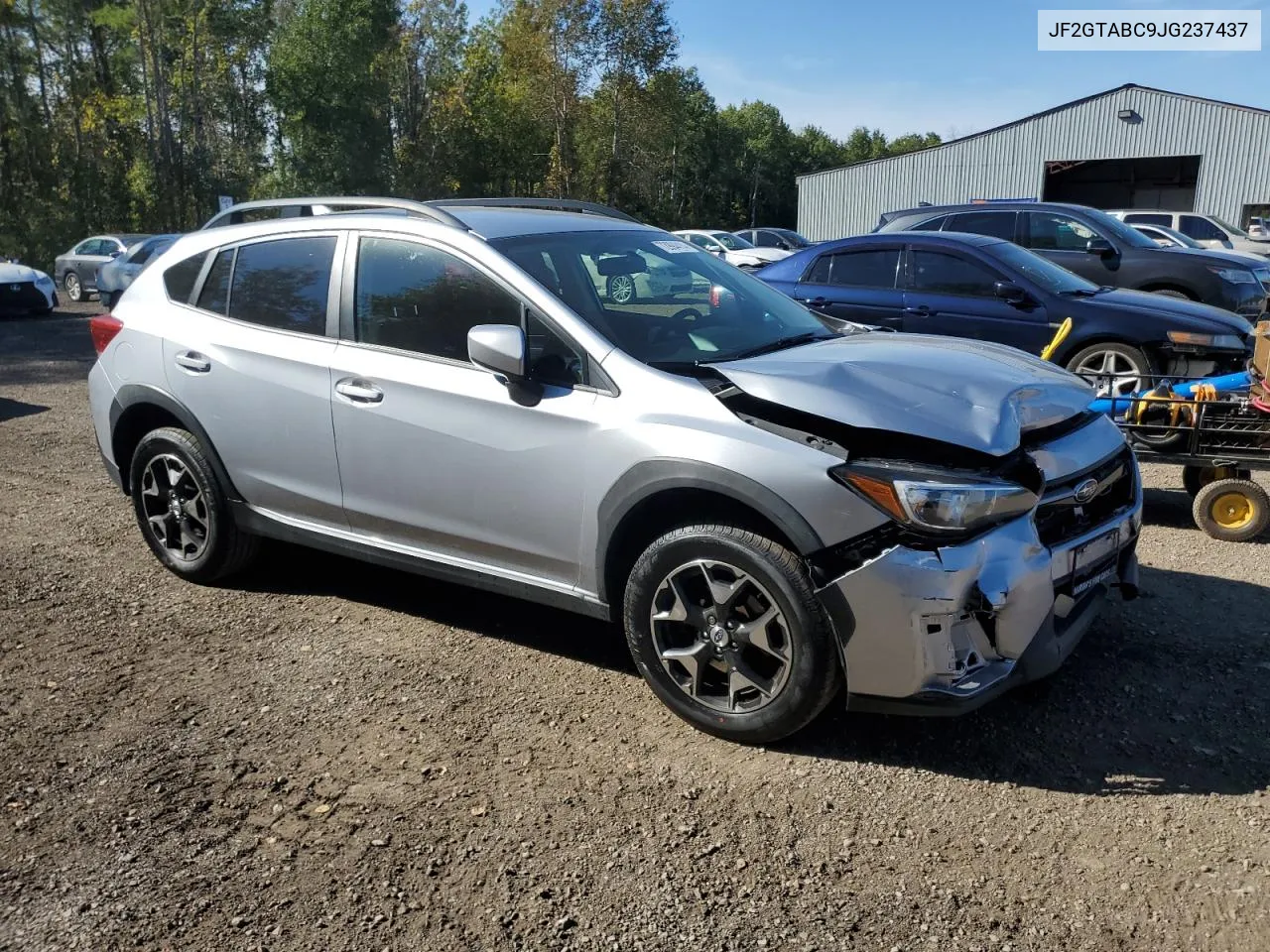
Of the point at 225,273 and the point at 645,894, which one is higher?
the point at 225,273

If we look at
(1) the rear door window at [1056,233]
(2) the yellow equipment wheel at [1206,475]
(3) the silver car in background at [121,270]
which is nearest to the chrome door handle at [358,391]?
(2) the yellow equipment wheel at [1206,475]

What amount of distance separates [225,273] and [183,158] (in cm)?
4193

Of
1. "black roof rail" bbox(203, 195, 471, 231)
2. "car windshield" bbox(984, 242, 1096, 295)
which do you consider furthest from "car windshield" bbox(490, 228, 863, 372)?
"car windshield" bbox(984, 242, 1096, 295)

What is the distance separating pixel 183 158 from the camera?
41438 mm

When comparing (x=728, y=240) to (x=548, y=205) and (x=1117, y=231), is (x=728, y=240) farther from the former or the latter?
(x=548, y=205)

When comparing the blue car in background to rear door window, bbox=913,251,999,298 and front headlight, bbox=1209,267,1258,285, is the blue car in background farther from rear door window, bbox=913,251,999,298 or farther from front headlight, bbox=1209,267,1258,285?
front headlight, bbox=1209,267,1258,285

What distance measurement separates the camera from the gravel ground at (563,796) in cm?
261

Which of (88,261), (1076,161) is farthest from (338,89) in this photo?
(1076,161)

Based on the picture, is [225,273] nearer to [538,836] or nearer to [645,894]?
[538,836]

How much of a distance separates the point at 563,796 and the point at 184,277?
335 cm

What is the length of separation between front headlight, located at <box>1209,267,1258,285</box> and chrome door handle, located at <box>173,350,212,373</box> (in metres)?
10.2

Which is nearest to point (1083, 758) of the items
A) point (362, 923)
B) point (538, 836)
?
point (538, 836)

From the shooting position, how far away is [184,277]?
16.4 ft

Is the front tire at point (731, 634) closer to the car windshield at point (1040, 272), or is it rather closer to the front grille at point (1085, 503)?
the front grille at point (1085, 503)
